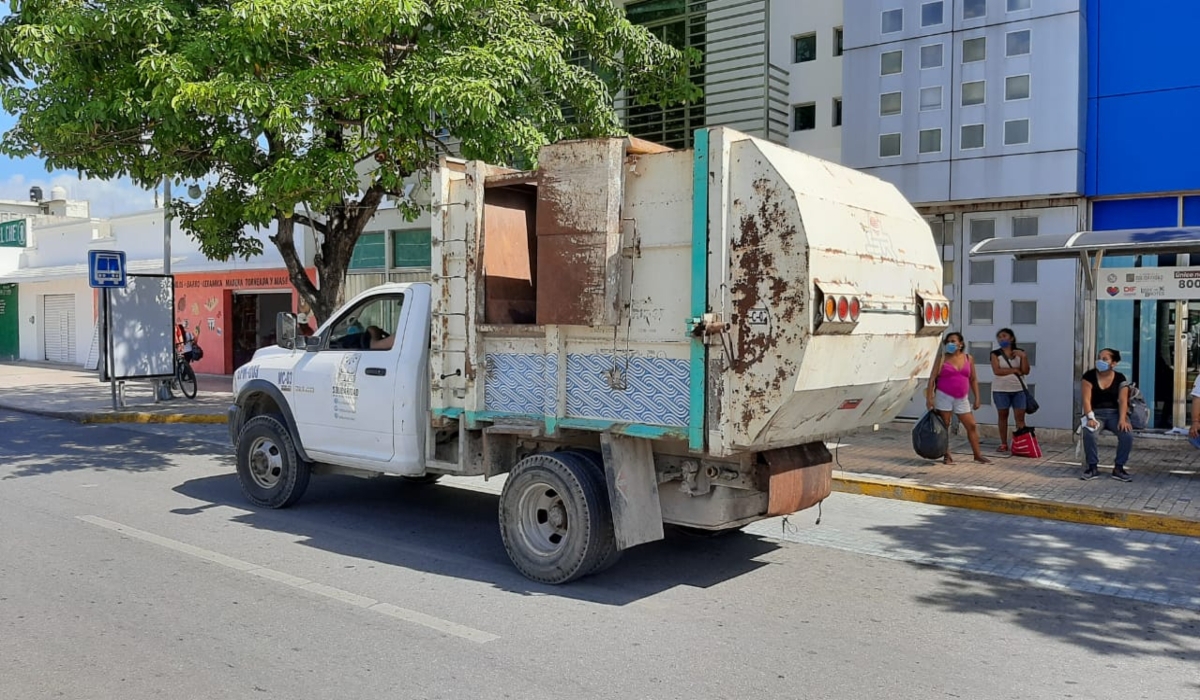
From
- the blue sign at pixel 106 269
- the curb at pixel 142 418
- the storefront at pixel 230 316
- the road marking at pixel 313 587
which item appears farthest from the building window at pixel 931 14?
the storefront at pixel 230 316

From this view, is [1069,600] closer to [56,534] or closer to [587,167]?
[587,167]

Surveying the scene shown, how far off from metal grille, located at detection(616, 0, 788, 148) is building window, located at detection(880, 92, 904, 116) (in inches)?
73.1

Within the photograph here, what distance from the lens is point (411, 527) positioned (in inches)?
316

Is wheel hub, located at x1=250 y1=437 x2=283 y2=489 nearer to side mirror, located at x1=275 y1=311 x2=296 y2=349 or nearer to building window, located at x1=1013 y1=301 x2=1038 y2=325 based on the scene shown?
side mirror, located at x1=275 y1=311 x2=296 y2=349

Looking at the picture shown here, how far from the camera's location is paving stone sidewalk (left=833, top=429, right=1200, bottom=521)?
9.07m

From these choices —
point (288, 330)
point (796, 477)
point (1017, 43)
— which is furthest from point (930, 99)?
point (288, 330)

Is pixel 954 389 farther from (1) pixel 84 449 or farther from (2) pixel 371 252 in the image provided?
(2) pixel 371 252

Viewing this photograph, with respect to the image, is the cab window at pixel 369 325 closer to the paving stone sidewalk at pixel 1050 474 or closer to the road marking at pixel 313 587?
the road marking at pixel 313 587

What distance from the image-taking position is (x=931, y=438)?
36.0ft

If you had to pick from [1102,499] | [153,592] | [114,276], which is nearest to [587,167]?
[153,592]

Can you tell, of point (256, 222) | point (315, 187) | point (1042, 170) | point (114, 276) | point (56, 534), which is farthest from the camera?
Answer: point (114, 276)

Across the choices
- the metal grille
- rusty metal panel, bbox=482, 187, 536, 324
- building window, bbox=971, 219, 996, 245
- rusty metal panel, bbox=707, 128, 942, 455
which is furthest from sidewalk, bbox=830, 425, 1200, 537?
the metal grille

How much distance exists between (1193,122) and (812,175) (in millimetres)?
8985

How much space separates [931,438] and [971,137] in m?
4.90
